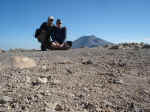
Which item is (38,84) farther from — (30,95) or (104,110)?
(104,110)

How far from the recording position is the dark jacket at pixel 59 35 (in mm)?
6242

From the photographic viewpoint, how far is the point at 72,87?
8.43 ft

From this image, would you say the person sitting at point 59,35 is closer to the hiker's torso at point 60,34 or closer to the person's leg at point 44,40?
the hiker's torso at point 60,34

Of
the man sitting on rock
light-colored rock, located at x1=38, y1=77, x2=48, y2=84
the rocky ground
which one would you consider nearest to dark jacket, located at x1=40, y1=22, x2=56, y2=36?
the man sitting on rock

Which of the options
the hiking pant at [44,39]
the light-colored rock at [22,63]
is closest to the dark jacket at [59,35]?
the hiking pant at [44,39]

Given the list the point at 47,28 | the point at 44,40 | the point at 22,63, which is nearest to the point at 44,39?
the point at 44,40

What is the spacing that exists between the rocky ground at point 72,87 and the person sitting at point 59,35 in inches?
101

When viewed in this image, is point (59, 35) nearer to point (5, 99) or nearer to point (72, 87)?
point (72, 87)

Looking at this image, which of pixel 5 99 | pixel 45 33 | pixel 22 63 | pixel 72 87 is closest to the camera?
pixel 5 99

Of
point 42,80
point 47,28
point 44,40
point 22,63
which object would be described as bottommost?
point 42,80

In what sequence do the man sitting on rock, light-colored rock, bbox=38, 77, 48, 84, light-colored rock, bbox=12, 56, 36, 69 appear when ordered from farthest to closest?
1. the man sitting on rock
2. light-colored rock, bbox=12, 56, 36, 69
3. light-colored rock, bbox=38, 77, 48, 84

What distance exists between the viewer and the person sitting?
6.23 m

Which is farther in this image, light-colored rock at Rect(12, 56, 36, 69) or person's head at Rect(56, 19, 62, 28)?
person's head at Rect(56, 19, 62, 28)

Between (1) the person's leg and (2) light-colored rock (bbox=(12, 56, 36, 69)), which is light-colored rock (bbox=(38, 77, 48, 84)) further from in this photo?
(1) the person's leg
